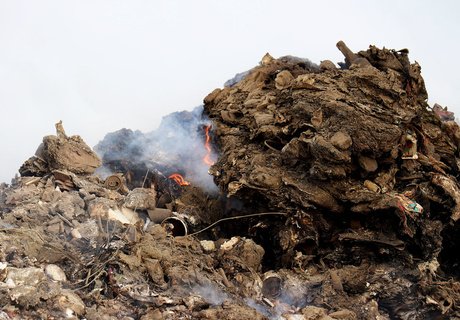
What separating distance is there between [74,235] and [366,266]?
5109 mm

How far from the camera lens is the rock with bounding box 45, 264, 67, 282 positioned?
8.06 metres

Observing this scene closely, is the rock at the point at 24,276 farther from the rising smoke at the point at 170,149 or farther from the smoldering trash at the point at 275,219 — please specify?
the rising smoke at the point at 170,149

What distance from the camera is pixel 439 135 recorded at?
456 inches

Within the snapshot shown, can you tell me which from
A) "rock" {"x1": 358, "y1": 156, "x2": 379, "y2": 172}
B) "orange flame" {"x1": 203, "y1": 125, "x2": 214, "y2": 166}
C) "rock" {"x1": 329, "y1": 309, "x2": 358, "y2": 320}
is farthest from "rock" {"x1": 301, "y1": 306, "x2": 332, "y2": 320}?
"orange flame" {"x1": 203, "y1": 125, "x2": 214, "y2": 166}

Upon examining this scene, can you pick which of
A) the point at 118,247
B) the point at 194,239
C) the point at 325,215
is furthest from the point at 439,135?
the point at 118,247

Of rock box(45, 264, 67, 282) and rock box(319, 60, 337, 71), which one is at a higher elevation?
rock box(319, 60, 337, 71)

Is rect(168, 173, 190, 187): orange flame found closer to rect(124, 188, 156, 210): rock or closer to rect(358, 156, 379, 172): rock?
rect(124, 188, 156, 210): rock

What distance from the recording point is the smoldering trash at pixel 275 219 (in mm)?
8172

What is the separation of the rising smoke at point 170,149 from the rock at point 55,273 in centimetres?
490

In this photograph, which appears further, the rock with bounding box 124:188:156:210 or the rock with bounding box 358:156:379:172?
the rock with bounding box 124:188:156:210

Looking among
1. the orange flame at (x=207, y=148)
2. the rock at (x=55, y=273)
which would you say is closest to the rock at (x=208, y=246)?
the rock at (x=55, y=273)

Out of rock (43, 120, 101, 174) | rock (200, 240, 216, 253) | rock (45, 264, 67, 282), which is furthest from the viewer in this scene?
rock (43, 120, 101, 174)

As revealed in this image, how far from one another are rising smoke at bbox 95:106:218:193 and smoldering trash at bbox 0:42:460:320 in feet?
1.02

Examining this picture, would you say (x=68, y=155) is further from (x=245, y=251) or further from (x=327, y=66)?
(x=327, y=66)
